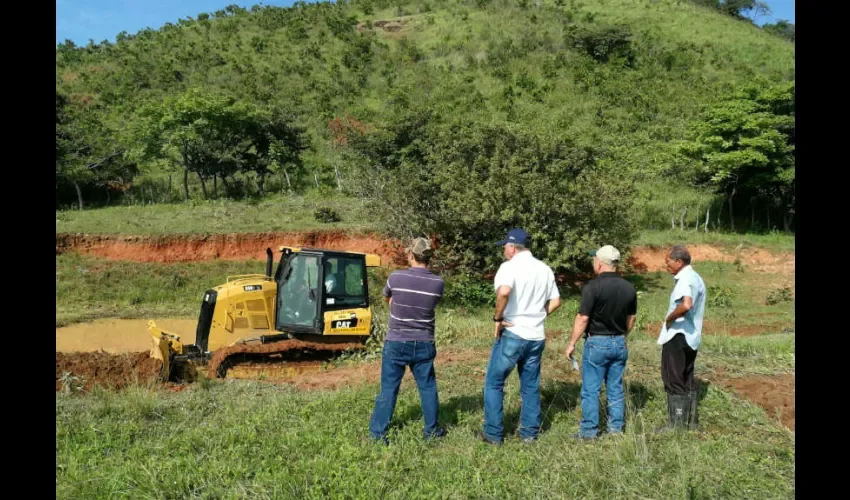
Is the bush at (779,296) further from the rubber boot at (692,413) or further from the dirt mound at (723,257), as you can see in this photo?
the rubber boot at (692,413)

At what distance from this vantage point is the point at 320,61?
45281 mm

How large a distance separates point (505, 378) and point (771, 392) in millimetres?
3599

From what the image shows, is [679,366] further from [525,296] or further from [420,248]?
[420,248]

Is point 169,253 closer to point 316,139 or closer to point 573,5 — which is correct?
point 316,139

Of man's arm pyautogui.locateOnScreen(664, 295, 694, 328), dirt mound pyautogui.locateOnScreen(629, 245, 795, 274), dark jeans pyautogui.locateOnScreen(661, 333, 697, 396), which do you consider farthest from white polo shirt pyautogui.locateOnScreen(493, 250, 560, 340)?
dirt mound pyautogui.locateOnScreen(629, 245, 795, 274)

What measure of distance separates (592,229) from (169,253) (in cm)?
1421

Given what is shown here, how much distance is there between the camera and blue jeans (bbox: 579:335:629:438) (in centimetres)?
502

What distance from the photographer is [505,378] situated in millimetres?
4898

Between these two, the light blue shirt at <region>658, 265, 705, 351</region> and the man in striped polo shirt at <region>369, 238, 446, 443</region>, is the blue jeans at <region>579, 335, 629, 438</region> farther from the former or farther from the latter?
the man in striped polo shirt at <region>369, 238, 446, 443</region>

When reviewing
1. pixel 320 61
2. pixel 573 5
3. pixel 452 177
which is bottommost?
pixel 452 177

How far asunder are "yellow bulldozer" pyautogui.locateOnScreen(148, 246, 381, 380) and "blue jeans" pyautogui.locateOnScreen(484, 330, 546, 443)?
14.6 feet

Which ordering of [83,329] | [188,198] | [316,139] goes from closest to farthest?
1. [83,329]
2. [188,198]
3. [316,139]
